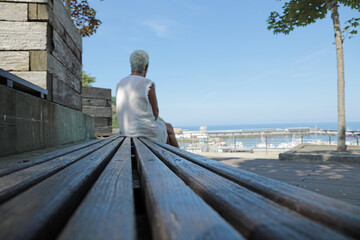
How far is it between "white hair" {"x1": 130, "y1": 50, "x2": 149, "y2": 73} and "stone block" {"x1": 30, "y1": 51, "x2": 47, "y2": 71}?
1201 mm

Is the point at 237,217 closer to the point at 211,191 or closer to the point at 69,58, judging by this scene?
the point at 211,191

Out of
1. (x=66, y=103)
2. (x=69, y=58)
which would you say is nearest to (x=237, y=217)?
(x=66, y=103)

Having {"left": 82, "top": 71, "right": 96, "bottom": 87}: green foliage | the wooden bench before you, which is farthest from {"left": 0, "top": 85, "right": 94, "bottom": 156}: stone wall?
{"left": 82, "top": 71, "right": 96, "bottom": 87}: green foliage

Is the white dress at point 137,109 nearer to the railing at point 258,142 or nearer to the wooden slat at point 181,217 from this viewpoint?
the wooden slat at point 181,217

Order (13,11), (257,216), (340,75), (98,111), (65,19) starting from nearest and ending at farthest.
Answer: (257,216), (13,11), (65,19), (340,75), (98,111)

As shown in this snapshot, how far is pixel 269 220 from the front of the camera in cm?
44

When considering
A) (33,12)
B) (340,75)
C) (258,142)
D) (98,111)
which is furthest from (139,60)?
(258,142)

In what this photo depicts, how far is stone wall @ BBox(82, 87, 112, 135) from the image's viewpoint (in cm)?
703

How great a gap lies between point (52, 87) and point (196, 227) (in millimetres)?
3355

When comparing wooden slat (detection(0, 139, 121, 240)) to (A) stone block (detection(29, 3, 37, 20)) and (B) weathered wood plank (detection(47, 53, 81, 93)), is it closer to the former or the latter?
(B) weathered wood plank (detection(47, 53, 81, 93))

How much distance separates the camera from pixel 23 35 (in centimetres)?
292

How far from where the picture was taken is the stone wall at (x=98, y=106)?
23.1 ft

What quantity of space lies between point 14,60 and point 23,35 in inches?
13.4

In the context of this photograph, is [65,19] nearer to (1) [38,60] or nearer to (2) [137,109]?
(1) [38,60]
